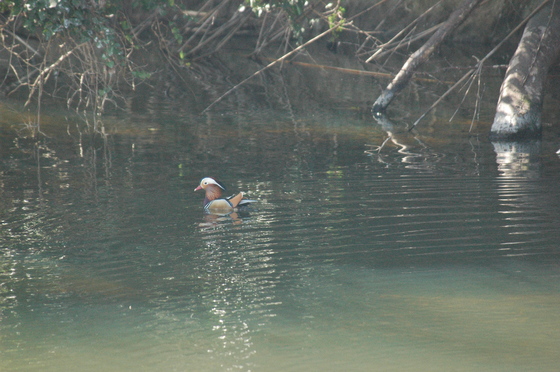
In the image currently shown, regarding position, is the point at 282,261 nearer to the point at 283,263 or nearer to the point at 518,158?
the point at 283,263

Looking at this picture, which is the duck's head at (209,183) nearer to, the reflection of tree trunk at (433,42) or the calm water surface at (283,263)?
the calm water surface at (283,263)

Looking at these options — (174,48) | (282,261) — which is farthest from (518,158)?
(174,48)

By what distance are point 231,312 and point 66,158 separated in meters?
6.56

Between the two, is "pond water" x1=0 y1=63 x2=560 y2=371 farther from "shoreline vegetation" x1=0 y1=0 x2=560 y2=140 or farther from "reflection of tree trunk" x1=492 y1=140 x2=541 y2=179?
"shoreline vegetation" x1=0 y1=0 x2=560 y2=140

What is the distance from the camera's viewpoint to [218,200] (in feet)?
25.6

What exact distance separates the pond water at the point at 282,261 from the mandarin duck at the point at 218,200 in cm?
15

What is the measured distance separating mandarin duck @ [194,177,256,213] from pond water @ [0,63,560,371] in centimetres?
15

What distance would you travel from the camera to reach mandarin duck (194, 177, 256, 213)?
777 cm

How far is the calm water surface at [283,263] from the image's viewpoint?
4520 millimetres

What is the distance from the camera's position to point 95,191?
8.62 metres

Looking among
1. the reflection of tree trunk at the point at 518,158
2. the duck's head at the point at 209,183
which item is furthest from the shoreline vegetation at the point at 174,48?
the duck's head at the point at 209,183

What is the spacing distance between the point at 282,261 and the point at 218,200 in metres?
1.89

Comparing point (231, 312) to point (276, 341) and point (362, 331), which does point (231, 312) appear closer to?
point (276, 341)

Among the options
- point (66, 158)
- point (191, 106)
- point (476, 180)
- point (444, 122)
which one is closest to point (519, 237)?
point (476, 180)
